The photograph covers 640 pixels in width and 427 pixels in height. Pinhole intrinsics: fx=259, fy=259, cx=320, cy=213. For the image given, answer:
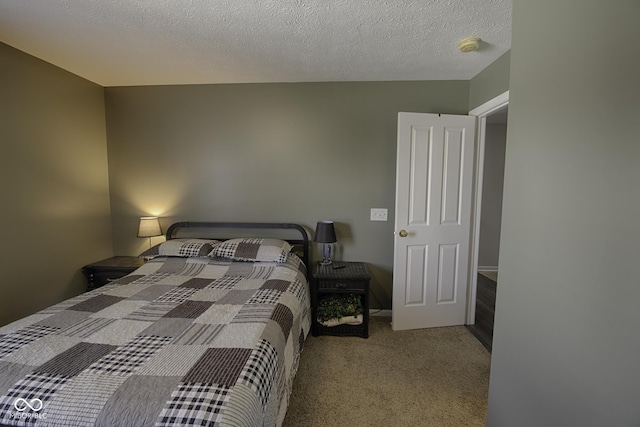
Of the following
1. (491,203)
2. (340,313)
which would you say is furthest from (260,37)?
(491,203)

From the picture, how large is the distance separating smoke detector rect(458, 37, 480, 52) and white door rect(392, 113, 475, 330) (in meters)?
0.57

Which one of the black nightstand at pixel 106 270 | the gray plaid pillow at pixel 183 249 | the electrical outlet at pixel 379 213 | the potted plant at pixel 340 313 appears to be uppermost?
the electrical outlet at pixel 379 213

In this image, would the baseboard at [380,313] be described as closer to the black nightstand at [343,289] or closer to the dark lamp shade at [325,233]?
the black nightstand at [343,289]

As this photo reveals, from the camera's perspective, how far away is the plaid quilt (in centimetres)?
A: 90

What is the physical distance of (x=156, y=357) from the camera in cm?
115

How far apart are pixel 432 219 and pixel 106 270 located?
10.5ft

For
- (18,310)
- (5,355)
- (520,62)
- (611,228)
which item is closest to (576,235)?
(611,228)

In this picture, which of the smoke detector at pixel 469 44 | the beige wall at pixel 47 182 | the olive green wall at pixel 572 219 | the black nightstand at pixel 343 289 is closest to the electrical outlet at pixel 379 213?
the black nightstand at pixel 343 289

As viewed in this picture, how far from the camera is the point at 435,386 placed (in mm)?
1822

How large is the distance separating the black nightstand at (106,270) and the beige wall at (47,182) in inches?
3.6

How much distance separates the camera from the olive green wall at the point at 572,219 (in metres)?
0.67

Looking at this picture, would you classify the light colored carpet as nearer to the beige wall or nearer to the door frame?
the door frame

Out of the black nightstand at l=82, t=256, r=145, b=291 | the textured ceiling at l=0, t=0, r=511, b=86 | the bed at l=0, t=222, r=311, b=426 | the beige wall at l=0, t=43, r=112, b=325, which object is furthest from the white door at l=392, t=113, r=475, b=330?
the beige wall at l=0, t=43, r=112, b=325

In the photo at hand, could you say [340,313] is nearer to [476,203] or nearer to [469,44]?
[476,203]
